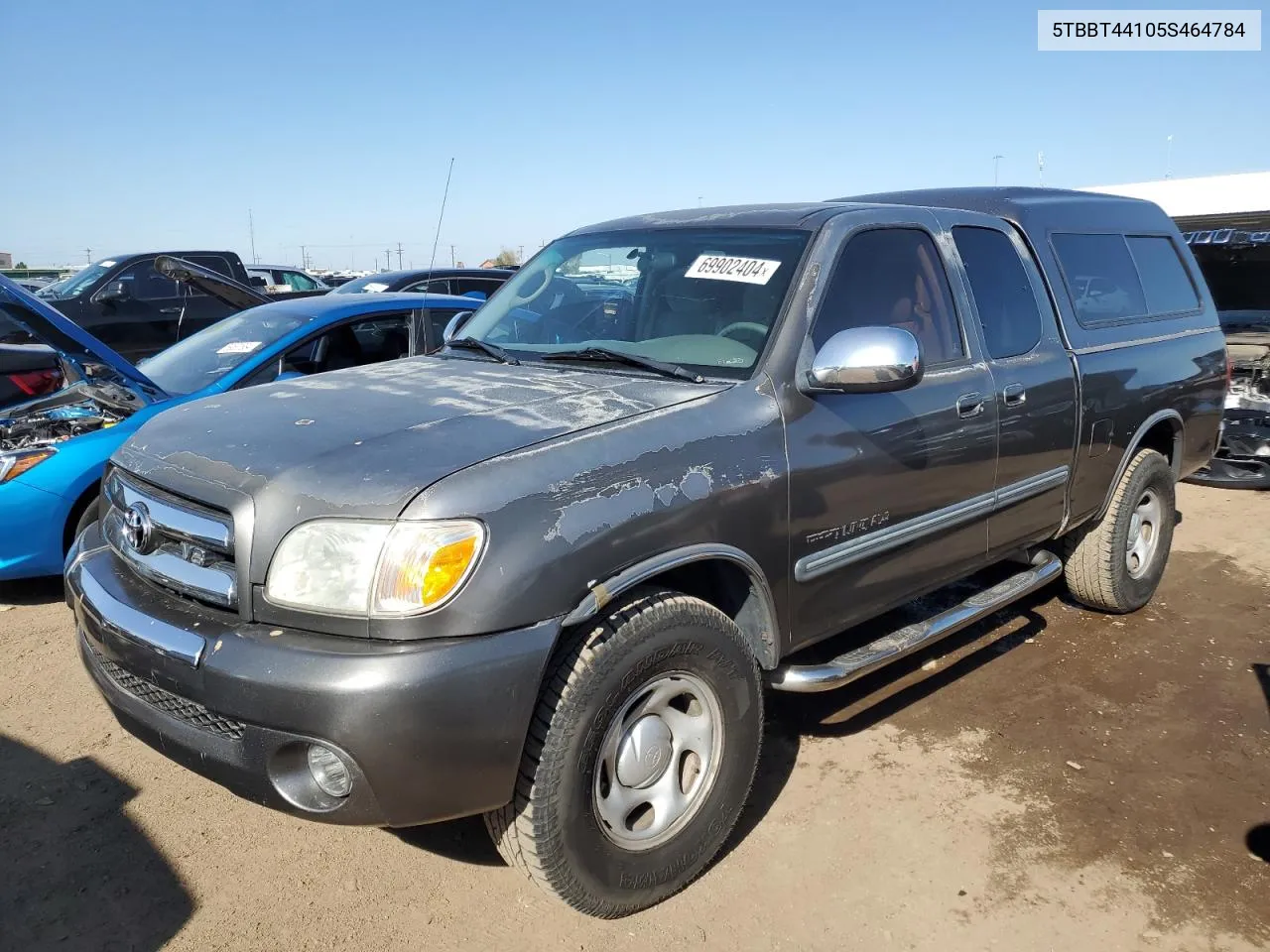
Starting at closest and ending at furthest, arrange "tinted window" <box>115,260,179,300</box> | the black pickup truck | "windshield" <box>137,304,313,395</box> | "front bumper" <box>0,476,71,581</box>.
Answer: "front bumper" <box>0,476,71,581</box>
"windshield" <box>137,304,313,395</box>
the black pickup truck
"tinted window" <box>115,260,179,300</box>

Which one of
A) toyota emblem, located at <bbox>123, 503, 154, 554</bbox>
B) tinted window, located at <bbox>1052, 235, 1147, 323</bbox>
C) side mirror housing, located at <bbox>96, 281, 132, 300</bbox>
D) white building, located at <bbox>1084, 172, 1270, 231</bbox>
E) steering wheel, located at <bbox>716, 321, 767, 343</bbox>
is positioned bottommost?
toyota emblem, located at <bbox>123, 503, 154, 554</bbox>

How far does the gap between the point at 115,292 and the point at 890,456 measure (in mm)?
10909

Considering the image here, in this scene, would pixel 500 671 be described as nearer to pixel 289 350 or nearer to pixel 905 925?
pixel 905 925

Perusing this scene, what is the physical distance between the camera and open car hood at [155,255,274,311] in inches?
248

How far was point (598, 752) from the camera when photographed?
→ 2.43 m

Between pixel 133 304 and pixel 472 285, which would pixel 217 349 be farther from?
pixel 133 304

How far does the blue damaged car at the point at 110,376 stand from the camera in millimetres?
4605

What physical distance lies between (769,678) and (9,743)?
9.27 feet

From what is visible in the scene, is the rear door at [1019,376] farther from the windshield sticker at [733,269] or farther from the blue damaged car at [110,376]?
the blue damaged car at [110,376]

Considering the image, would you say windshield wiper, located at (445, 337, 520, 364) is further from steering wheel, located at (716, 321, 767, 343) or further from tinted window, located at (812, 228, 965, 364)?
tinted window, located at (812, 228, 965, 364)

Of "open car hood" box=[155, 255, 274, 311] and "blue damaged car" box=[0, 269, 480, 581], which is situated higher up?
"open car hood" box=[155, 255, 274, 311]

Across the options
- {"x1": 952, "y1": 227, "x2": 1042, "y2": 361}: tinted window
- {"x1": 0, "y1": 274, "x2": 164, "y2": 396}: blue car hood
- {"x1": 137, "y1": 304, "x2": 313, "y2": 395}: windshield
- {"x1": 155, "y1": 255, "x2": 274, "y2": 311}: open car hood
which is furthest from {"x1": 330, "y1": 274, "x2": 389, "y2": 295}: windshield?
{"x1": 952, "y1": 227, "x2": 1042, "y2": 361}: tinted window

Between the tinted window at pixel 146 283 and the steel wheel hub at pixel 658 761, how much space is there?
10.9 metres

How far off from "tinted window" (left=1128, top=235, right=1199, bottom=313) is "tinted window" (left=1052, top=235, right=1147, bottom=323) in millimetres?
104
